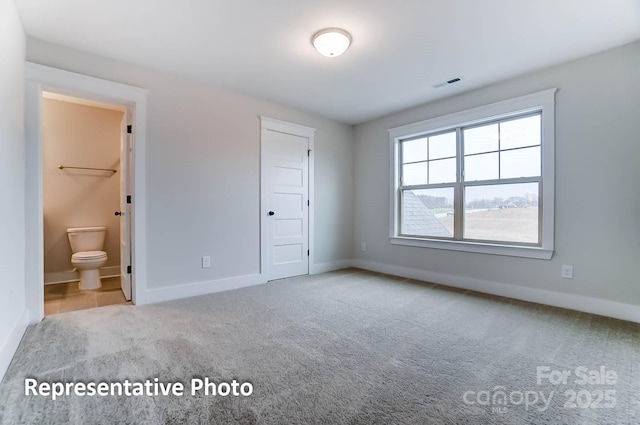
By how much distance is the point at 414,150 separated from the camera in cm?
430

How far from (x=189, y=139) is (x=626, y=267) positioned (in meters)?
4.37

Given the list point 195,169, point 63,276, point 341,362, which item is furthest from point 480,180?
point 63,276

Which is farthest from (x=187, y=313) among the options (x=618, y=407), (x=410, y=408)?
(x=618, y=407)

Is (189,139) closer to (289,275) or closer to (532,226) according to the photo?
(289,275)

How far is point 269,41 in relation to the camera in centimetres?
253

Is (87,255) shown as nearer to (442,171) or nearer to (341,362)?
(341,362)

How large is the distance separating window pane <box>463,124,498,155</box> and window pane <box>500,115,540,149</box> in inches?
3.3

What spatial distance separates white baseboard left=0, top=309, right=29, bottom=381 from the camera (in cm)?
169

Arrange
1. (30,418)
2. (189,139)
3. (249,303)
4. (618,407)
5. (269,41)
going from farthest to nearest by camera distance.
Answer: (189,139), (249,303), (269,41), (618,407), (30,418)

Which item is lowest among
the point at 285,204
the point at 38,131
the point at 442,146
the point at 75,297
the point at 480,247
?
the point at 75,297

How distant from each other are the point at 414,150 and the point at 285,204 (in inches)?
79.1

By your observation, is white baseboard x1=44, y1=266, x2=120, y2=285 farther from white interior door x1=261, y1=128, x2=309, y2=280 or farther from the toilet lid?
white interior door x1=261, y1=128, x2=309, y2=280

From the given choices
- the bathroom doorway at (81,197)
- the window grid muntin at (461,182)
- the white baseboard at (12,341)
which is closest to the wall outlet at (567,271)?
the window grid muntin at (461,182)

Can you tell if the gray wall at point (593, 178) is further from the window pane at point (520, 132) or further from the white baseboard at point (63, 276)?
the white baseboard at point (63, 276)
